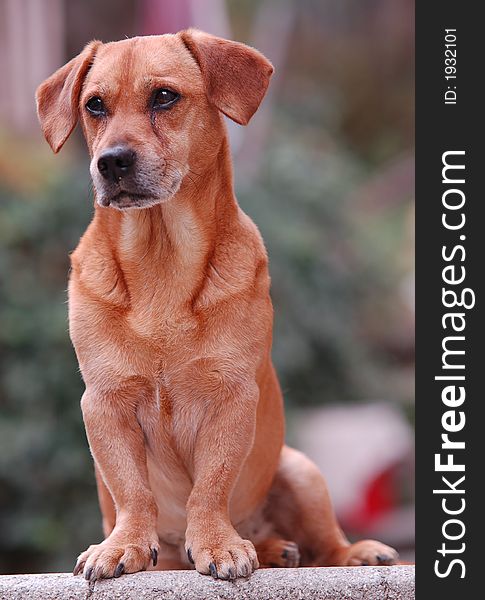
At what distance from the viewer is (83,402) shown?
11.1 feet

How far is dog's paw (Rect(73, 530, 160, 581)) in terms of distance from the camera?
304cm

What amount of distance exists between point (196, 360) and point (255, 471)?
2.02 feet

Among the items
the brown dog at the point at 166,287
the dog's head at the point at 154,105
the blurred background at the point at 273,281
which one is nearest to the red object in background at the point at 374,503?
the blurred background at the point at 273,281

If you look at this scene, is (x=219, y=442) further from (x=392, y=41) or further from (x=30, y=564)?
(x=392, y=41)

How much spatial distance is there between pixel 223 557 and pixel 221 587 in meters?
0.12

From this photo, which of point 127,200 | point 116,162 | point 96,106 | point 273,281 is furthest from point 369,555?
point 273,281

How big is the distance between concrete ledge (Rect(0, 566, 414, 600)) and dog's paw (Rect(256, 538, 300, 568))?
677 mm

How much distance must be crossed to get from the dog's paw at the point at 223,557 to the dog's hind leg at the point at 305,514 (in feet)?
2.24

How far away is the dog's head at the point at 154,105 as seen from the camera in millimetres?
3143

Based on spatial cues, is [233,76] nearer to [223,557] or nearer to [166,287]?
[166,287]

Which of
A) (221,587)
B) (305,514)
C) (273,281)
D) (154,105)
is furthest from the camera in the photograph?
(273,281)

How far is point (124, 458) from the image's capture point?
331cm

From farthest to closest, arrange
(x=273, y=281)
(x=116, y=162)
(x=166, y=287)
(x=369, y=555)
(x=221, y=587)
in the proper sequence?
(x=273, y=281) → (x=369, y=555) → (x=166, y=287) → (x=116, y=162) → (x=221, y=587)

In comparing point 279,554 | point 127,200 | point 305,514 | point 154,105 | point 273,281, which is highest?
point 154,105
